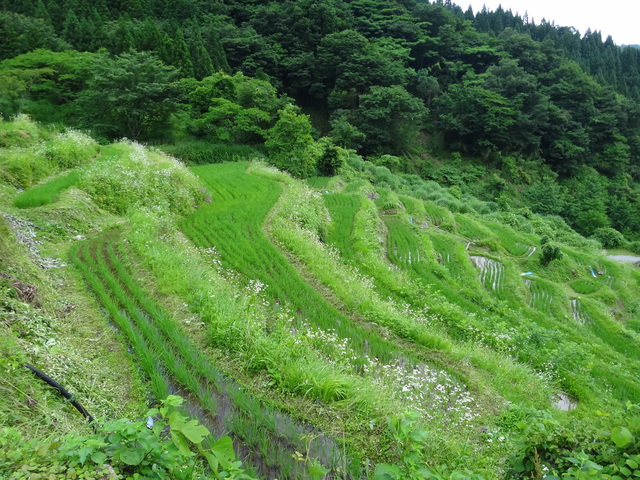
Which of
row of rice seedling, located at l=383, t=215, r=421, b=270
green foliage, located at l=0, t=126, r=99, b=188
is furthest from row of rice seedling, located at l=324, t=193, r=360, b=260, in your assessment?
green foliage, located at l=0, t=126, r=99, b=188

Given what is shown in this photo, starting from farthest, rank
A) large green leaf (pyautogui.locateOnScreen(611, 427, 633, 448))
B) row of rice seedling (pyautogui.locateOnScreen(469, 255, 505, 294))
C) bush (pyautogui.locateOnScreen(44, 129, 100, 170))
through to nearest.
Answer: row of rice seedling (pyautogui.locateOnScreen(469, 255, 505, 294)) < bush (pyautogui.locateOnScreen(44, 129, 100, 170)) < large green leaf (pyautogui.locateOnScreen(611, 427, 633, 448))

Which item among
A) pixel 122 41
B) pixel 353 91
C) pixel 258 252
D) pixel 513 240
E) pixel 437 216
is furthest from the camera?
pixel 353 91

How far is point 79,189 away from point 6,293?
19.3 feet

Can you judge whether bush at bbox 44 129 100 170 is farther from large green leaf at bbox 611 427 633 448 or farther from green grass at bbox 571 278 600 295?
green grass at bbox 571 278 600 295

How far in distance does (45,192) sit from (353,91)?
35.9 metres

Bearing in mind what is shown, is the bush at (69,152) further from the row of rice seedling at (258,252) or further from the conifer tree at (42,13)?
the conifer tree at (42,13)

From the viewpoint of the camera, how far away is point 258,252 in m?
9.84

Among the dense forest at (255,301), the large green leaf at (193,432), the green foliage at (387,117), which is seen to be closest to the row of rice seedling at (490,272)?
the dense forest at (255,301)

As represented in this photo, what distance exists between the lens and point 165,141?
78.9 ft

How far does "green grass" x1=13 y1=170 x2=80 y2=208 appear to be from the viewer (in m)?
8.06

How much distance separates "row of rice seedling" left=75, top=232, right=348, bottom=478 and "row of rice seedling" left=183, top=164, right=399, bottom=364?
212 centimetres

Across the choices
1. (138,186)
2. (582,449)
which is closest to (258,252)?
(138,186)

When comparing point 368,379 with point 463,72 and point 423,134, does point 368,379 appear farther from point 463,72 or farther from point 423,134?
point 463,72

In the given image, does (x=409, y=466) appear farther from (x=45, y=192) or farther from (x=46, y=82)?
(x=46, y=82)
